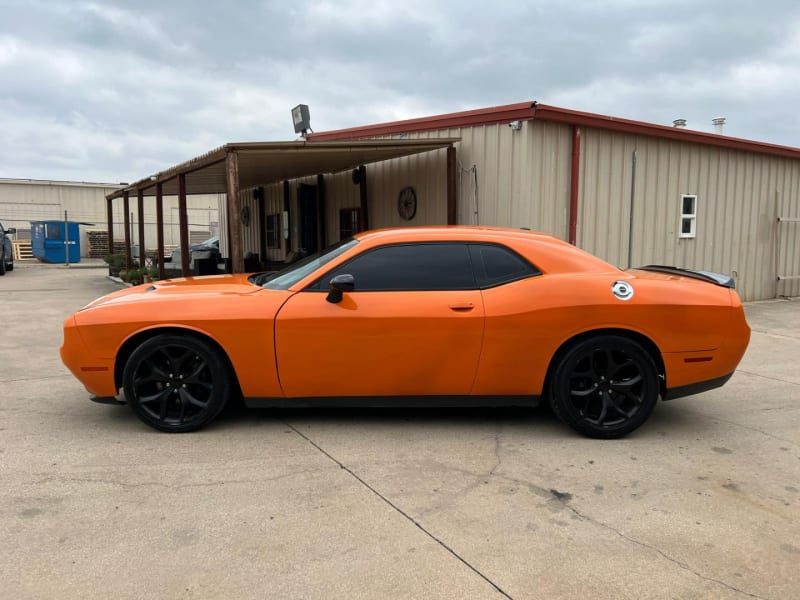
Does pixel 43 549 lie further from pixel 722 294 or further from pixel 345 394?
pixel 722 294

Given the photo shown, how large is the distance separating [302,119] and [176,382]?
8.99 metres

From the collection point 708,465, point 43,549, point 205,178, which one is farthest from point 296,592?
point 205,178

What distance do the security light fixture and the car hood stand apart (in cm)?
793

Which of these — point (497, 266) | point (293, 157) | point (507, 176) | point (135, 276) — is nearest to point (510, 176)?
point (507, 176)

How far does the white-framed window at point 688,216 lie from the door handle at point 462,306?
7.95m

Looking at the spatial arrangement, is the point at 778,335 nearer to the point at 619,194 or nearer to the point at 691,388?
the point at 619,194

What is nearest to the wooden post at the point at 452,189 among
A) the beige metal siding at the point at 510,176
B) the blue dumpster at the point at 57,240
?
the beige metal siding at the point at 510,176

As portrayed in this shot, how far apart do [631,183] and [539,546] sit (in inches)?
325

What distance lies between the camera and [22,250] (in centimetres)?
2972

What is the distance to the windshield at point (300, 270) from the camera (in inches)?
175

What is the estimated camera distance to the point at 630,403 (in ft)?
14.2

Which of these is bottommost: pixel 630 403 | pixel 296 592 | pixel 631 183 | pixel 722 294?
pixel 296 592

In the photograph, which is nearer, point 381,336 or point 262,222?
point 381,336

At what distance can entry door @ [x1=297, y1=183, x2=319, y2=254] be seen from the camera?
14.1 m
